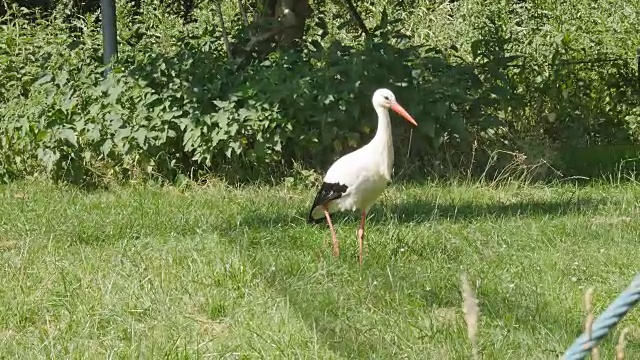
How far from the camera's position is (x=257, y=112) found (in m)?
8.30

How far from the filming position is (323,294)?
4.85m

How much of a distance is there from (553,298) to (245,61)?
200 inches

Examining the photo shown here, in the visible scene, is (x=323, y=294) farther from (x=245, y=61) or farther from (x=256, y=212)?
(x=245, y=61)

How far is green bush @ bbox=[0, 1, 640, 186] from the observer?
27.3 feet

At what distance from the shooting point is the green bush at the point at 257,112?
8.34 m

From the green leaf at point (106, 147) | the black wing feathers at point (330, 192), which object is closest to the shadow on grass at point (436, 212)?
the black wing feathers at point (330, 192)

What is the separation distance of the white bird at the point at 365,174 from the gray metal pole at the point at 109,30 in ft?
11.2

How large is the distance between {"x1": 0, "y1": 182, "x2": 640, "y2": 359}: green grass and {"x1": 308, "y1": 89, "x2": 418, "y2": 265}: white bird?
0.22m

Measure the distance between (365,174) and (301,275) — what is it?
117cm

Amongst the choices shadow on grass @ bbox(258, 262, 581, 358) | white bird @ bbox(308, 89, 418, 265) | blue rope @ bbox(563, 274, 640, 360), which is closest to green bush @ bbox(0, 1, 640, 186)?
white bird @ bbox(308, 89, 418, 265)

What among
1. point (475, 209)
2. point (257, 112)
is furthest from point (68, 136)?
point (475, 209)

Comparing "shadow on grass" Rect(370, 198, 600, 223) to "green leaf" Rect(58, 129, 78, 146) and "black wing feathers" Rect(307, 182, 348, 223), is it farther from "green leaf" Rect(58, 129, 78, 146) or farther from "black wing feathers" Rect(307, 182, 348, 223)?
"green leaf" Rect(58, 129, 78, 146)

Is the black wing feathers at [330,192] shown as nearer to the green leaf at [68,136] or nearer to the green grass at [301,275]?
the green grass at [301,275]

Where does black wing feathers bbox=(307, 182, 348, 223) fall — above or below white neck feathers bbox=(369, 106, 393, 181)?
below
